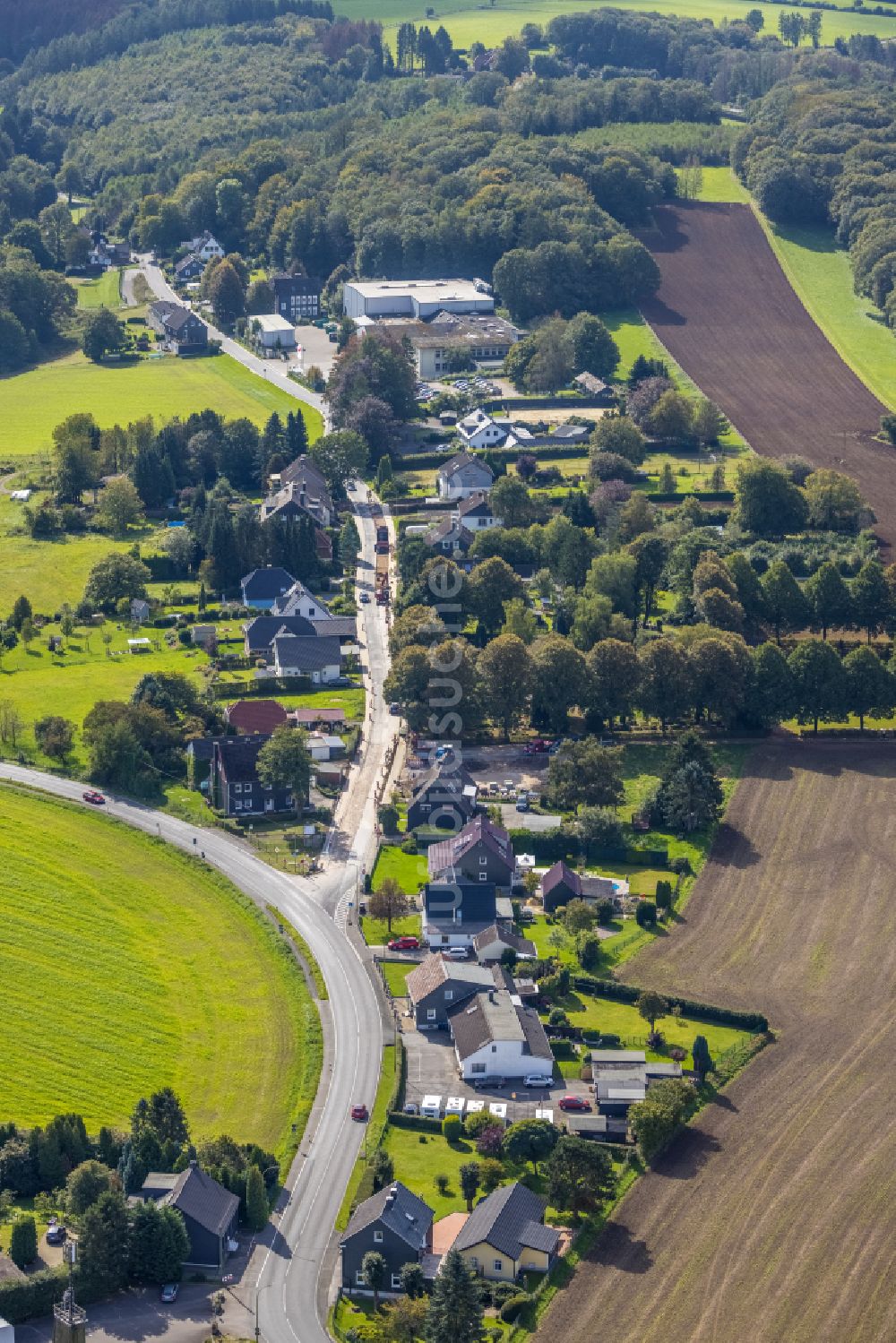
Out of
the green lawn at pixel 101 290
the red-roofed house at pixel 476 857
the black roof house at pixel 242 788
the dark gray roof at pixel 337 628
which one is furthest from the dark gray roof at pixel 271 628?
the green lawn at pixel 101 290

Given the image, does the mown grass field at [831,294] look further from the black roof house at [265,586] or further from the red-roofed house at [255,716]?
the red-roofed house at [255,716]

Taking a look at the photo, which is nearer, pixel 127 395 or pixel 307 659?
pixel 307 659

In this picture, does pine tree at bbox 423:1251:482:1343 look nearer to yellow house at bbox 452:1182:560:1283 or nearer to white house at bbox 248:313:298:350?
yellow house at bbox 452:1182:560:1283

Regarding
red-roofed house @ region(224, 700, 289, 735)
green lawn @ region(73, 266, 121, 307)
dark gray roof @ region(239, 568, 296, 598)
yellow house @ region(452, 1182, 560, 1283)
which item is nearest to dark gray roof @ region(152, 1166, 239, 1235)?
yellow house @ region(452, 1182, 560, 1283)

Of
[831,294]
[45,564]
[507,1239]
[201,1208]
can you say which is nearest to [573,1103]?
[507,1239]

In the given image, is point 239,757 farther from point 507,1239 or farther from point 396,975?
point 507,1239

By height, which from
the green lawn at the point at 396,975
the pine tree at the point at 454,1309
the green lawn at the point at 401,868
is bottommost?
the green lawn at the point at 401,868
